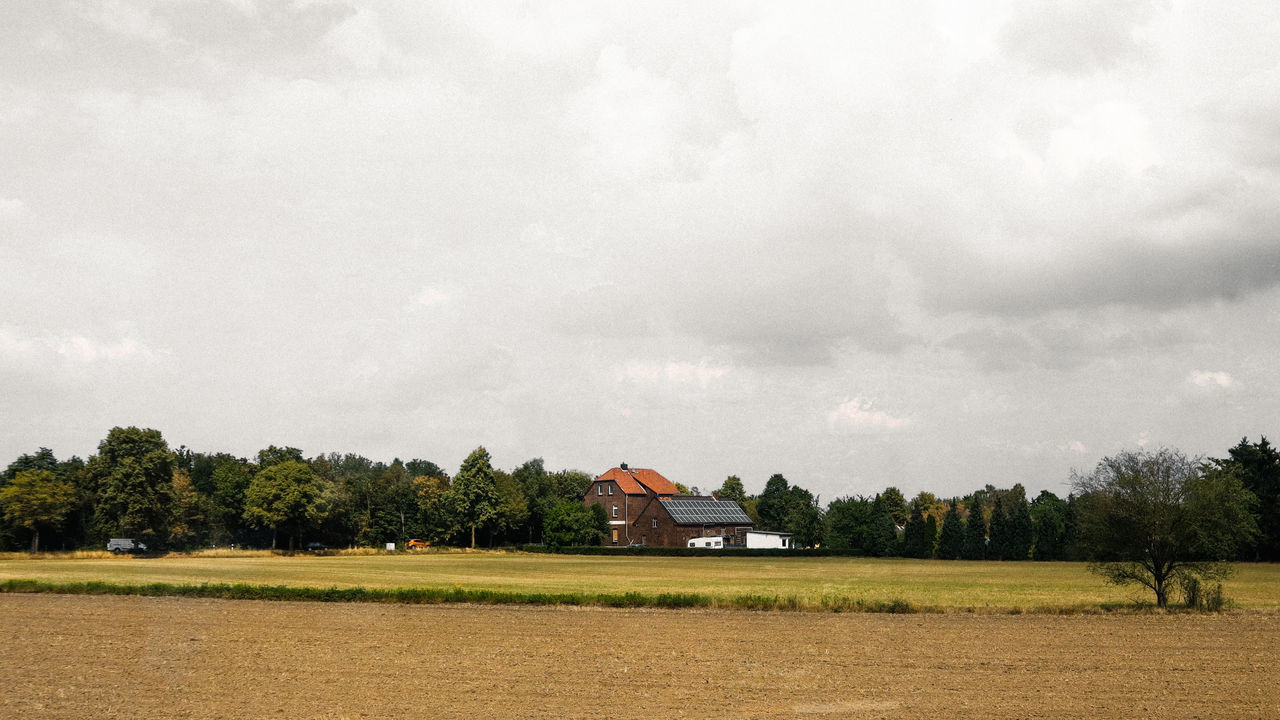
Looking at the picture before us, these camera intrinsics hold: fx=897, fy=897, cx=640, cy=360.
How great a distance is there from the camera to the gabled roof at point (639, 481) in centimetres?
13262

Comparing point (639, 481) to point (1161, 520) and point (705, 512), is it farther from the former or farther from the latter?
point (1161, 520)

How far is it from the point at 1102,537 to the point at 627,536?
92.6 metres

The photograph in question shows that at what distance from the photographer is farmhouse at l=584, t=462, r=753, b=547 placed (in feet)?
403

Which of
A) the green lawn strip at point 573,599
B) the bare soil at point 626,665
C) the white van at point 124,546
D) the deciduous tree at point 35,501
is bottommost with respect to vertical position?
the white van at point 124,546

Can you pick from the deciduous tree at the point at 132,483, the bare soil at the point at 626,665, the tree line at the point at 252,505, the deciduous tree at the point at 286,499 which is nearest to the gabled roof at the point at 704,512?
the tree line at the point at 252,505

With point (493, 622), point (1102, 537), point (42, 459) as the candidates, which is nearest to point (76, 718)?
point (493, 622)

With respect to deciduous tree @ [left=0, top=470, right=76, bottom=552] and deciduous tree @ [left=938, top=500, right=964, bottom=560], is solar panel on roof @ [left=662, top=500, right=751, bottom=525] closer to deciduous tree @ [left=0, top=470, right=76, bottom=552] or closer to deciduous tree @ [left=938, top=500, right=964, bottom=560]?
deciduous tree @ [left=938, top=500, right=964, bottom=560]

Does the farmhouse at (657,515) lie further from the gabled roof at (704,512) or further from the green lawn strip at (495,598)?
the green lawn strip at (495,598)

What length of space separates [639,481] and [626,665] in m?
117

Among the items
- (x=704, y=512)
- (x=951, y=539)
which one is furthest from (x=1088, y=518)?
(x=704, y=512)

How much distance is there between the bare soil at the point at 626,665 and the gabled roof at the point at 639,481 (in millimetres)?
98323

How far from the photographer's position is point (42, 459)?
122 metres

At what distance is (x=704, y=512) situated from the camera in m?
128

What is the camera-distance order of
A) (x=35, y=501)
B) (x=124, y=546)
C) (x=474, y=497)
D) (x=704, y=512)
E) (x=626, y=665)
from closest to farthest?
1. (x=626, y=665)
2. (x=35, y=501)
3. (x=474, y=497)
4. (x=124, y=546)
5. (x=704, y=512)
